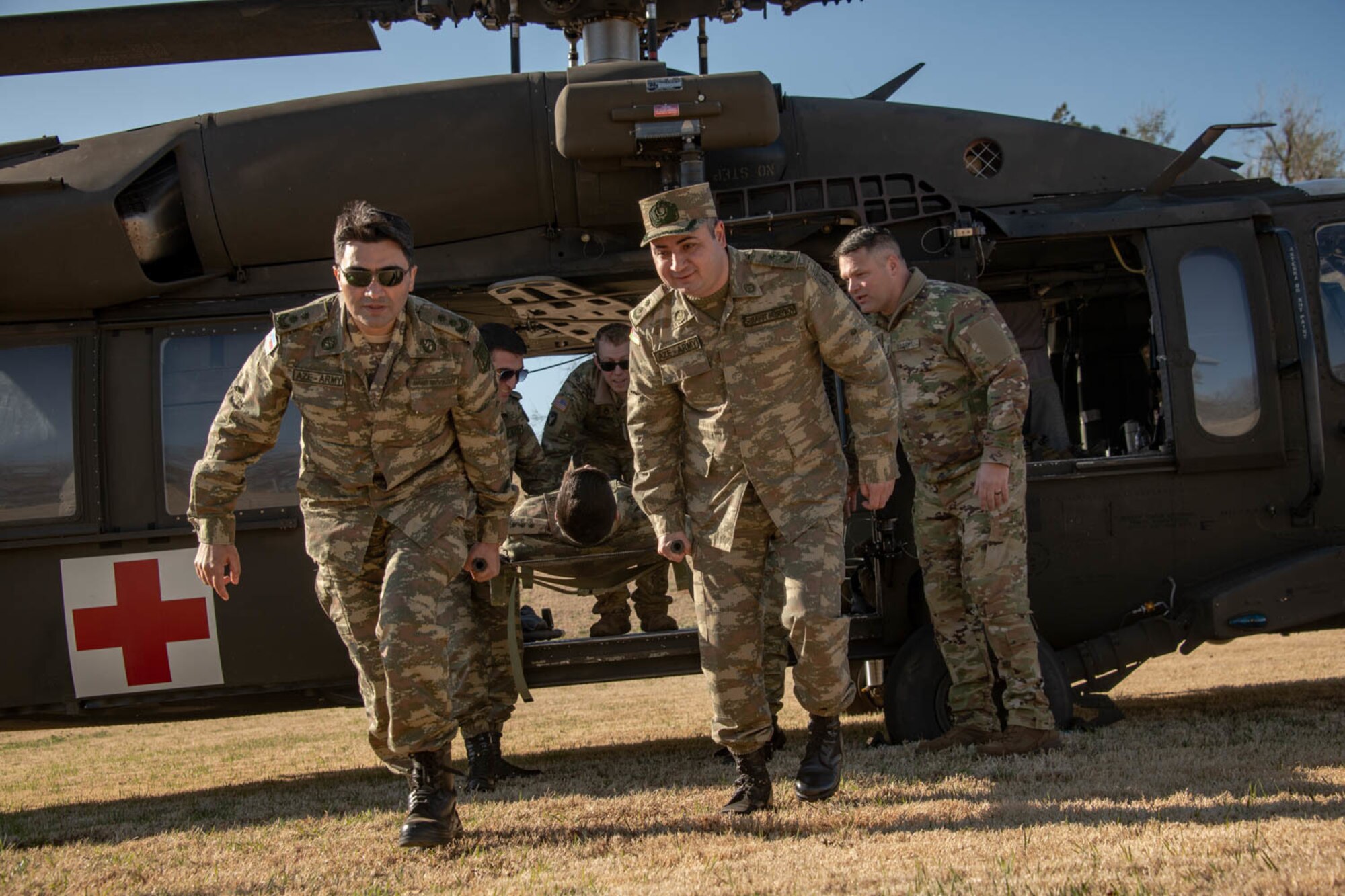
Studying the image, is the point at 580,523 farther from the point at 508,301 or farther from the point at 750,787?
the point at 750,787

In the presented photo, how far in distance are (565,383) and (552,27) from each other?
1.73 metres

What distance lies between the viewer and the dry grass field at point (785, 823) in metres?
2.99

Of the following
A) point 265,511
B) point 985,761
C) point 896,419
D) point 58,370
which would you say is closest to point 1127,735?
point 985,761

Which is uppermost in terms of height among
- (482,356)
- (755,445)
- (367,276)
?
(367,276)

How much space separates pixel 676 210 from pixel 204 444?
2733 millimetres

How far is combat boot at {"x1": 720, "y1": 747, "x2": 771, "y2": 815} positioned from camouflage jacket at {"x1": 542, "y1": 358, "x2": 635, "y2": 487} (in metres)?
2.28

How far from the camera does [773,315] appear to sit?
3982 millimetres

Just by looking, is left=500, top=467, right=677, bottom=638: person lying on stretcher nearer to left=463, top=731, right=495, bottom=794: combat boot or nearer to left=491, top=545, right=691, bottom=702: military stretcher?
left=491, top=545, right=691, bottom=702: military stretcher

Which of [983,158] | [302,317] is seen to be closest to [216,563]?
[302,317]

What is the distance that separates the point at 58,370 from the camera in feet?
18.0

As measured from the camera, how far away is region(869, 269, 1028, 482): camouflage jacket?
481cm

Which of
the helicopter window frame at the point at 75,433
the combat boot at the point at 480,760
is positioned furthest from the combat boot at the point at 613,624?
the helicopter window frame at the point at 75,433

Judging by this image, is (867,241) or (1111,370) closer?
(867,241)

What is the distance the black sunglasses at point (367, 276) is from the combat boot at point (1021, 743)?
8.86ft
